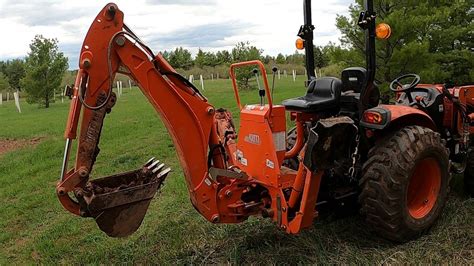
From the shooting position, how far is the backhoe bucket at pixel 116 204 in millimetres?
3580

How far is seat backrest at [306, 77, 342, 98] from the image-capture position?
4.23 m

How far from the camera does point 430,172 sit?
4.43 metres

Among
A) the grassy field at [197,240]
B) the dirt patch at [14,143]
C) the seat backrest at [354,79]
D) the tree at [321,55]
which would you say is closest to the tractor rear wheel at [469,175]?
the grassy field at [197,240]

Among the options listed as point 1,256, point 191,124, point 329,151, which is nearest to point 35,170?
point 1,256

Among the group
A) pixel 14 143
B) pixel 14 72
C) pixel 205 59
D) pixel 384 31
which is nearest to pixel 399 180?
pixel 384 31

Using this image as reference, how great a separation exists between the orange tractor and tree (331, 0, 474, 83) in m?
5.50

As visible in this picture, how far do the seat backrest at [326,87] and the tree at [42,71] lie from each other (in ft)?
82.6

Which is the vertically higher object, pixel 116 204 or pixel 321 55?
pixel 321 55

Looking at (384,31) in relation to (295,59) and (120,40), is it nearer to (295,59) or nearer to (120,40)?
(120,40)

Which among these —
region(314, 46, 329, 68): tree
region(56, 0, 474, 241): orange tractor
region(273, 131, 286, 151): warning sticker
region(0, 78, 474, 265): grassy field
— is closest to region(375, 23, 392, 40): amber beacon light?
region(56, 0, 474, 241): orange tractor

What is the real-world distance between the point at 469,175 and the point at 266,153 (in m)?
2.65

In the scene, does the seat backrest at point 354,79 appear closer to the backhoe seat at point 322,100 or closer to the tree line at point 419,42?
the backhoe seat at point 322,100

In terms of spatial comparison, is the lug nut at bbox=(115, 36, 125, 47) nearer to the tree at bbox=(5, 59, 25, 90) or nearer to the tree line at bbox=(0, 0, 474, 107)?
the tree line at bbox=(0, 0, 474, 107)

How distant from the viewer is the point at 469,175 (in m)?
5.28
